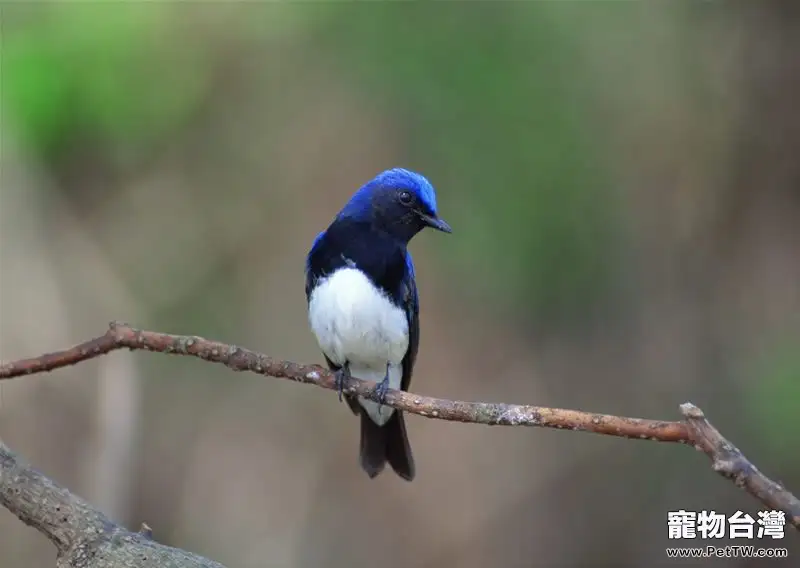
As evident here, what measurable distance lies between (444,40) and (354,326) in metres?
3.00

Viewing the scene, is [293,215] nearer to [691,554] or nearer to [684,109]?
[684,109]

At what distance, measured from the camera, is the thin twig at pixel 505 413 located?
1.95 m

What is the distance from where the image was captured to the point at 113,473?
5.47 m

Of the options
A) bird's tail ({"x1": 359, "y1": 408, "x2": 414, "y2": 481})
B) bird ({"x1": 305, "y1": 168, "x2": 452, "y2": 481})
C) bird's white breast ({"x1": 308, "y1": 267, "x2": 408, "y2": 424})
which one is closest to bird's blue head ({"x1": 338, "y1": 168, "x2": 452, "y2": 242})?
bird ({"x1": 305, "y1": 168, "x2": 452, "y2": 481})

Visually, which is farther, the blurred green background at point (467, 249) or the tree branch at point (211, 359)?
the blurred green background at point (467, 249)

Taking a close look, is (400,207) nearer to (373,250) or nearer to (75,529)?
(373,250)

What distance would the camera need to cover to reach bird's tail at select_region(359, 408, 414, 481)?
14.0ft

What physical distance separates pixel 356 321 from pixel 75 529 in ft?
5.36

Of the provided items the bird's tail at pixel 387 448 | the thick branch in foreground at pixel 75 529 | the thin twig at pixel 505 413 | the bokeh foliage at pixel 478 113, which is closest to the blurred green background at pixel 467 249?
the bokeh foliage at pixel 478 113

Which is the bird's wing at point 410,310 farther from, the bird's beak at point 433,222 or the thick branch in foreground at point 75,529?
the thick branch in foreground at point 75,529

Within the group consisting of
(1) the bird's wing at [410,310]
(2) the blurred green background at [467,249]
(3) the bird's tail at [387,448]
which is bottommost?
(3) the bird's tail at [387,448]

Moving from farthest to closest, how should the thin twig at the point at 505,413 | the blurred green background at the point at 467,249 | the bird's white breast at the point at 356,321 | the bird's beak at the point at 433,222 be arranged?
the blurred green background at the point at 467,249 → the bird's beak at the point at 433,222 → the bird's white breast at the point at 356,321 → the thin twig at the point at 505,413

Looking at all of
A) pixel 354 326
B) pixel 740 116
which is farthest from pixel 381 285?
pixel 740 116

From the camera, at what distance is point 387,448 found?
433cm
